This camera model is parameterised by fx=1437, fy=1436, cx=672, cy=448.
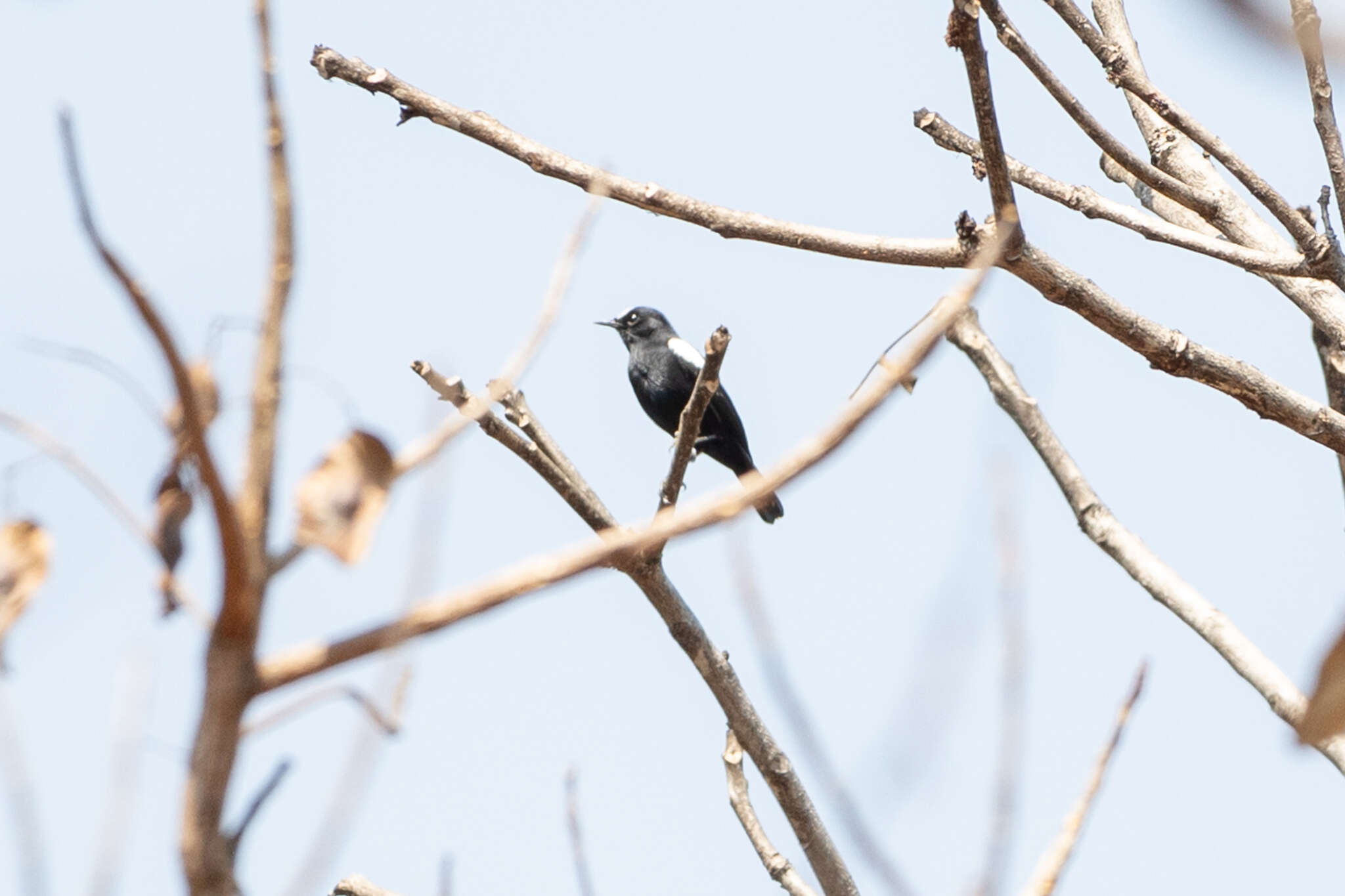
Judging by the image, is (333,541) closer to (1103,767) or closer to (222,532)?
(222,532)

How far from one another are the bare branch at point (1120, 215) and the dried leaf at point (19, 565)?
2.27 meters

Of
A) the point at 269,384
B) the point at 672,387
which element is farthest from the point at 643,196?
the point at 672,387

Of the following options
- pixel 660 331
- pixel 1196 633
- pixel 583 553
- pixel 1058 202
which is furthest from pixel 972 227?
pixel 660 331

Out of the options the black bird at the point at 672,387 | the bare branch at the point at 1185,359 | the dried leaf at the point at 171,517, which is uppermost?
the black bird at the point at 672,387

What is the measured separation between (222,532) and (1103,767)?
105 cm

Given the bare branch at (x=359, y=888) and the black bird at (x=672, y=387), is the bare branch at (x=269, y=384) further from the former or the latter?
the black bird at (x=672, y=387)

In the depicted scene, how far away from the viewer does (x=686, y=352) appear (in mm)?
10141

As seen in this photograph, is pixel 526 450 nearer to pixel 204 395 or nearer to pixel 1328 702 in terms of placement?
pixel 204 395

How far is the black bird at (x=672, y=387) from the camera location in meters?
9.40

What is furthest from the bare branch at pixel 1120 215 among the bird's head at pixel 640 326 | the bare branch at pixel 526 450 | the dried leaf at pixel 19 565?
the bird's head at pixel 640 326

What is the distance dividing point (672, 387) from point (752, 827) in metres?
6.54

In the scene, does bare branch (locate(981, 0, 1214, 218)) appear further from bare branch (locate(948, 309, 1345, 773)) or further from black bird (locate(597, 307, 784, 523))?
black bird (locate(597, 307, 784, 523))

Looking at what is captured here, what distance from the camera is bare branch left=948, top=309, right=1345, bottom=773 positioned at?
3457 millimetres

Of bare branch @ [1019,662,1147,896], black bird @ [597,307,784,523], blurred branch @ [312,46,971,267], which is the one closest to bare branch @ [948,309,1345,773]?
blurred branch @ [312,46,971,267]
